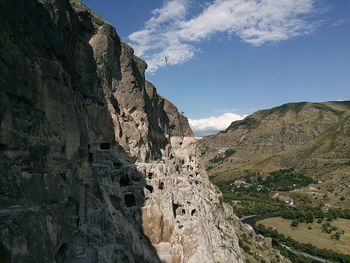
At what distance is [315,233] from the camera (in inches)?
5448

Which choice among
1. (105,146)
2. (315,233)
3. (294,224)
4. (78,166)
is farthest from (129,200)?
(294,224)

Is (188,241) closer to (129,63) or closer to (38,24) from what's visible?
(38,24)

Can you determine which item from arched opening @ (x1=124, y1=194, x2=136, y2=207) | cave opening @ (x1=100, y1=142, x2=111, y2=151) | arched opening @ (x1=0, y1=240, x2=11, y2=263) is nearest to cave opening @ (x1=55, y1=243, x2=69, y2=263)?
arched opening @ (x1=0, y1=240, x2=11, y2=263)

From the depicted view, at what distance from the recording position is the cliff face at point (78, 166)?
93.7 feet

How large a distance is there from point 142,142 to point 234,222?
98.9 feet

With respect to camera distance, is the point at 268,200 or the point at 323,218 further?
the point at 268,200

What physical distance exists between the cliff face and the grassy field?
73.0 m

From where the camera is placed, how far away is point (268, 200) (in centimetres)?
19412

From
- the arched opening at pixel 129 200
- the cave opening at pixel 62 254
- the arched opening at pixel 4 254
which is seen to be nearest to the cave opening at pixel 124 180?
the arched opening at pixel 129 200

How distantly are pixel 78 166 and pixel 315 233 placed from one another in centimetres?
11767

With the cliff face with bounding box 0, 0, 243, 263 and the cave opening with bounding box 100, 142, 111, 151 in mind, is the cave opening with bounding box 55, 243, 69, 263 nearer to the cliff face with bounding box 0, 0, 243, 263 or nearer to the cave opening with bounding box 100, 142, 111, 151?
the cliff face with bounding box 0, 0, 243, 263

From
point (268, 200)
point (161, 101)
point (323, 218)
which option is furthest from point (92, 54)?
point (268, 200)

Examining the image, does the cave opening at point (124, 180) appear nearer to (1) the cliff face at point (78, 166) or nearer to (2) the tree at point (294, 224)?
(1) the cliff face at point (78, 166)

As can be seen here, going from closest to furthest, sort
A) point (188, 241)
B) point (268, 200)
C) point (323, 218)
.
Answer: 1. point (188, 241)
2. point (323, 218)
3. point (268, 200)
